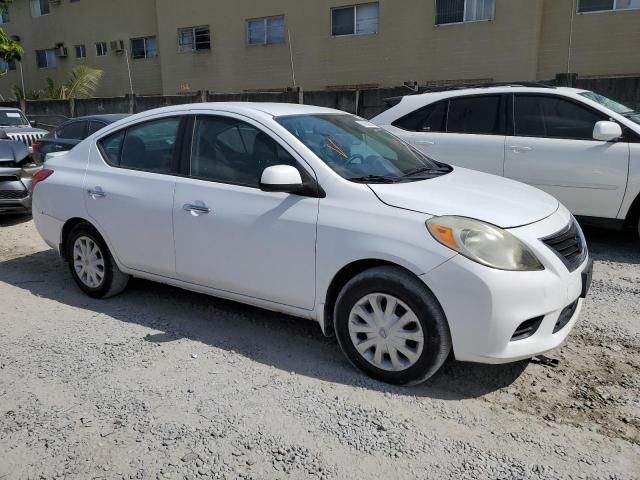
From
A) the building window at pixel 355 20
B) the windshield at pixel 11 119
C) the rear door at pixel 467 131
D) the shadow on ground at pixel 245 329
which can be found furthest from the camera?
the building window at pixel 355 20

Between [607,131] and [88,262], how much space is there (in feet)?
16.7

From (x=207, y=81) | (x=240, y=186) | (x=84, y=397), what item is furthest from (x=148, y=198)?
(x=207, y=81)

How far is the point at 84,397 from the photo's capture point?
335 cm

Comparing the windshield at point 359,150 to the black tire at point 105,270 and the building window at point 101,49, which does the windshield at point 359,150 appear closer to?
the black tire at point 105,270

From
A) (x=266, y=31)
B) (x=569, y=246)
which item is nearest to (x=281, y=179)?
(x=569, y=246)

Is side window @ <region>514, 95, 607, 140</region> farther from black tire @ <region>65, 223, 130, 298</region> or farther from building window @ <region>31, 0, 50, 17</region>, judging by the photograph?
building window @ <region>31, 0, 50, 17</region>

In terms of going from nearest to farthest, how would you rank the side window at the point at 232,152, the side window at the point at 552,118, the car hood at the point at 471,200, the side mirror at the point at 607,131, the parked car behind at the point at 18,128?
1. the car hood at the point at 471,200
2. the side window at the point at 232,152
3. the side mirror at the point at 607,131
4. the side window at the point at 552,118
5. the parked car behind at the point at 18,128

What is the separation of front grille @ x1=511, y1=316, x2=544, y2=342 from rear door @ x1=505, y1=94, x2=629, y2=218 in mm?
3422

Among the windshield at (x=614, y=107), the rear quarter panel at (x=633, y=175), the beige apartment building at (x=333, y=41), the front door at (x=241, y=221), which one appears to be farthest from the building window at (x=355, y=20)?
the front door at (x=241, y=221)

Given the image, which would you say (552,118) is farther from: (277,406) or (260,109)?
(277,406)

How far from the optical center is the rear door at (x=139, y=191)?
4.25m

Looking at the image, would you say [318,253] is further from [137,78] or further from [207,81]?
[137,78]

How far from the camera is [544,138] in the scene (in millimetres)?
6254

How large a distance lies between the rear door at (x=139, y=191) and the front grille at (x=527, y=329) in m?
2.47
